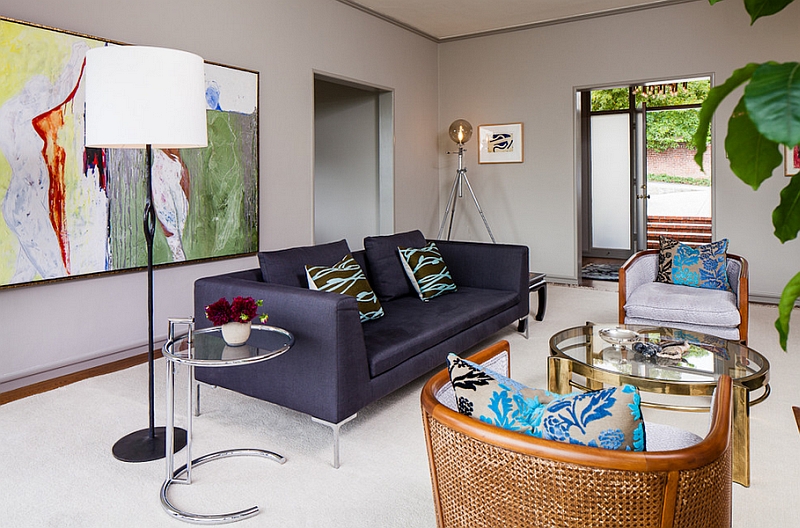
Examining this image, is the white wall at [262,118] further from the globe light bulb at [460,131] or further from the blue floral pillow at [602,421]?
the blue floral pillow at [602,421]

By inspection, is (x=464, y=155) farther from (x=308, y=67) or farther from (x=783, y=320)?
(x=783, y=320)

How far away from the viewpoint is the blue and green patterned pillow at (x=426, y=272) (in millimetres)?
3904

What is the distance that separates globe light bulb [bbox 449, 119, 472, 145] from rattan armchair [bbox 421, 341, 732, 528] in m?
5.67

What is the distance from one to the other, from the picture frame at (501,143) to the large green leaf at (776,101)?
6375 mm

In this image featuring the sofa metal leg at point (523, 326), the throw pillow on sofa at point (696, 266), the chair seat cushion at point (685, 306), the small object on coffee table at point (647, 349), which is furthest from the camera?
the sofa metal leg at point (523, 326)

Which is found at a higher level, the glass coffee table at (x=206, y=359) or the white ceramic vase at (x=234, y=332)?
the white ceramic vase at (x=234, y=332)

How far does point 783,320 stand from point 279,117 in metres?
4.70

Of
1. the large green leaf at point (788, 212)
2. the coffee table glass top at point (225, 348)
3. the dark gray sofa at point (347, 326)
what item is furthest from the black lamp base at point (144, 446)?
the large green leaf at point (788, 212)

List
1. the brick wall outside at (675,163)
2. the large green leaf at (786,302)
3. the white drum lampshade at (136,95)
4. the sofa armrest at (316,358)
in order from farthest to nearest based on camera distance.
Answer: the brick wall outside at (675,163) → the sofa armrest at (316,358) → the white drum lampshade at (136,95) → the large green leaf at (786,302)

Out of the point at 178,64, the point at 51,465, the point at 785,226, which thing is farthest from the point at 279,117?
the point at 785,226

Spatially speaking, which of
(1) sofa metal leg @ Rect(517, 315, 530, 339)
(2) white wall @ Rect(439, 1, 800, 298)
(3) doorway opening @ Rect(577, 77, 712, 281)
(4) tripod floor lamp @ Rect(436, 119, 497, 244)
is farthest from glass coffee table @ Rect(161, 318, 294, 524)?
(3) doorway opening @ Rect(577, 77, 712, 281)

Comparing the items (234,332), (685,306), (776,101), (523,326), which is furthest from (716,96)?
(523,326)

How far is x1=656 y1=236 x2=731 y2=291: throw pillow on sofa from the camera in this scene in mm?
4168

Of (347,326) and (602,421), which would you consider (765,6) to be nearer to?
(602,421)
